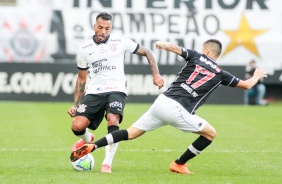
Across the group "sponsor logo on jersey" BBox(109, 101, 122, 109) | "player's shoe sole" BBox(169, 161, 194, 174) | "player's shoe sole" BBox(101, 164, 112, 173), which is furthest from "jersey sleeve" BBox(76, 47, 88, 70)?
"player's shoe sole" BBox(169, 161, 194, 174)

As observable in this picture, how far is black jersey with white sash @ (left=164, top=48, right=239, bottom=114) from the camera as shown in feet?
32.9

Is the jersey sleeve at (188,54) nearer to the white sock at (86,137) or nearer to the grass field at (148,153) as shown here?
the grass field at (148,153)

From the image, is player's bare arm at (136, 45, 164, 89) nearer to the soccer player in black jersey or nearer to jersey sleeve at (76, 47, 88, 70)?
the soccer player in black jersey

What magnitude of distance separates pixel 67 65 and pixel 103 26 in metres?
16.7

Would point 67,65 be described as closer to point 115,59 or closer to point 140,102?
point 140,102

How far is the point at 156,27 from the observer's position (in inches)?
1252

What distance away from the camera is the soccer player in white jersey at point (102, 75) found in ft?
34.8

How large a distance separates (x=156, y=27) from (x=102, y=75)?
2123cm

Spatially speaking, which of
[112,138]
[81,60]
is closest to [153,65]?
[81,60]

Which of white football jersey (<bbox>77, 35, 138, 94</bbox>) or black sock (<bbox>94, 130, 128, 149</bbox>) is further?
white football jersey (<bbox>77, 35, 138, 94</bbox>)

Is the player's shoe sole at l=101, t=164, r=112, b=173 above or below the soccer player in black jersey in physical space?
below

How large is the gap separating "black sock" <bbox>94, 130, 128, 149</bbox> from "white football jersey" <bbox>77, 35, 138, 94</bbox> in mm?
923

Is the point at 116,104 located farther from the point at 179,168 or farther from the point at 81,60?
the point at 179,168

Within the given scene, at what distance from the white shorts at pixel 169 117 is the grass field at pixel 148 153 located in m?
0.62
